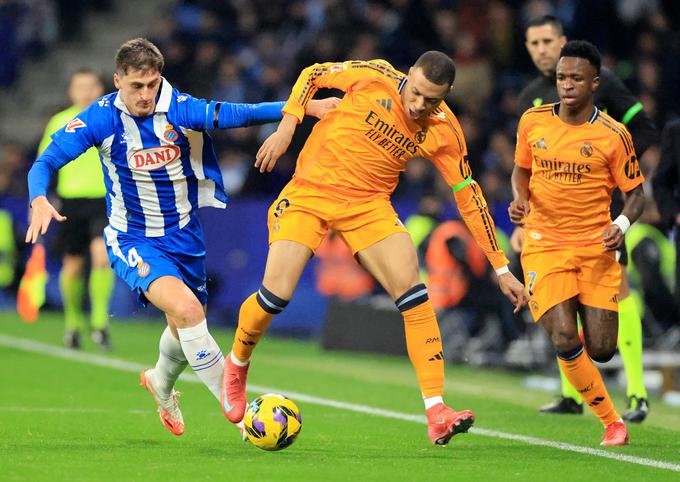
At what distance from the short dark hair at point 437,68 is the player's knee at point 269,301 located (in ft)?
4.63

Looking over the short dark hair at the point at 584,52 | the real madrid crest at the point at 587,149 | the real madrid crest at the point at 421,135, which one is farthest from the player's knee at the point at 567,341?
the short dark hair at the point at 584,52

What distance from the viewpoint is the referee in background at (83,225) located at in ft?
42.2

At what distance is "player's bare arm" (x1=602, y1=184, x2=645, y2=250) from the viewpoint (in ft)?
24.8

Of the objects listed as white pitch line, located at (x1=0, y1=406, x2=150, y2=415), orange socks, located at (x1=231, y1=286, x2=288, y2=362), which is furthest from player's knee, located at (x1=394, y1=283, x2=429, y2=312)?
white pitch line, located at (x1=0, y1=406, x2=150, y2=415)

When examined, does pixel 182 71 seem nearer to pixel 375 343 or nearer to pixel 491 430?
pixel 375 343

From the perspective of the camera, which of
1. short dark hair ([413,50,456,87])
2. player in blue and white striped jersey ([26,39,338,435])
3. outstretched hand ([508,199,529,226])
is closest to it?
short dark hair ([413,50,456,87])

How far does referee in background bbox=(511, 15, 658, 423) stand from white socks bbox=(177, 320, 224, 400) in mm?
2554

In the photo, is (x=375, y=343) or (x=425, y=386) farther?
(x=375, y=343)

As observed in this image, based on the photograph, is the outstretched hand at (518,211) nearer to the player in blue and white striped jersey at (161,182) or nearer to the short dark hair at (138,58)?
the player in blue and white striped jersey at (161,182)

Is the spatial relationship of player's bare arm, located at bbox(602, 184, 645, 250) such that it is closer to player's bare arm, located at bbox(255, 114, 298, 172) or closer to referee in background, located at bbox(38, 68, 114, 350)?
player's bare arm, located at bbox(255, 114, 298, 172)

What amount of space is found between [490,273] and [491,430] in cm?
524

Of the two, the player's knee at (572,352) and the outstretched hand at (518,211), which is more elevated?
the outstretched hand at (518,211)

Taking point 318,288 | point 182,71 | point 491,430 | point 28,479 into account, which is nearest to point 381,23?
point 182,71

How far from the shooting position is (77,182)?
13188 millimetres
